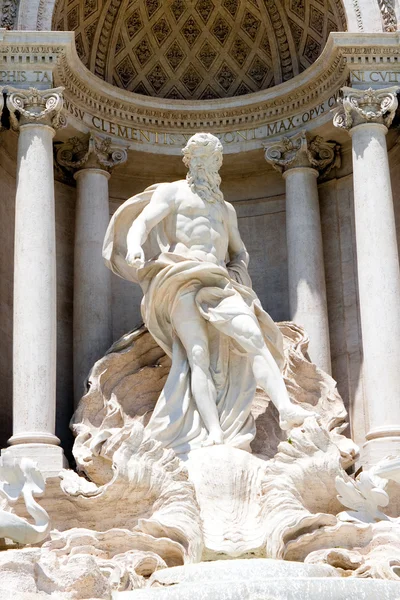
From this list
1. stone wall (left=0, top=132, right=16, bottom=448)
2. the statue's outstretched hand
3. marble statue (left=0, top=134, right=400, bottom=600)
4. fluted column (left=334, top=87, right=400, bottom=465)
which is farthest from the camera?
stone wall (left=0, top=132, right=16, bottom=448)

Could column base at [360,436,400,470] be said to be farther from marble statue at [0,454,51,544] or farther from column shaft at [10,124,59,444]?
marble statue at [0,454,51,544]

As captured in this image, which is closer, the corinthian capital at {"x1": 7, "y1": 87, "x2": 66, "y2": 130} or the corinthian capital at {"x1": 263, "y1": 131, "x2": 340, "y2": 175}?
the corinthian capital at {"x1": 7, "y1": 87, "x2": 66, "y2": 130}

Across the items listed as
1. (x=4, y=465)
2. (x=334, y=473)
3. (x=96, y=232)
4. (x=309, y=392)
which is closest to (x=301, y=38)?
(x=96, y=232)

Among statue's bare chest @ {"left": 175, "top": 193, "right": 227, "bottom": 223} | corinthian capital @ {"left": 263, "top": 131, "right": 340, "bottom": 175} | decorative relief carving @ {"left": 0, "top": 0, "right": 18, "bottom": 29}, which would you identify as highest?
decorative relief carving @ {"left": 0, "top": 0, "right": 18, "bottom": 29}

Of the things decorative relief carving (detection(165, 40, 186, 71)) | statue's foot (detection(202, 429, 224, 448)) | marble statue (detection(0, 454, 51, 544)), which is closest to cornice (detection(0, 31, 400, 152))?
decorative relief carving (detection(165, 40, 186, 71))

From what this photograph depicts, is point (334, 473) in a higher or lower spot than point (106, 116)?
lower

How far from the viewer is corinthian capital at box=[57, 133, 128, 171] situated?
762 inches

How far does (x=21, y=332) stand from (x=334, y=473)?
4.33 m

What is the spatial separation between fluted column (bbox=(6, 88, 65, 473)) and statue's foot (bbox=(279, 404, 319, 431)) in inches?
108

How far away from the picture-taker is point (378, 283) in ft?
Answer: 58.4

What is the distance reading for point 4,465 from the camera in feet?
46.8

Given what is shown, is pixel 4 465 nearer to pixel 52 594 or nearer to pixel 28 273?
pixel 52 594

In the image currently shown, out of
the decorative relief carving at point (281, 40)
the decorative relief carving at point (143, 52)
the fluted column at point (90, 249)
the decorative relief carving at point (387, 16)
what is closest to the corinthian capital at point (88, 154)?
the fluted column at point (90, 249)

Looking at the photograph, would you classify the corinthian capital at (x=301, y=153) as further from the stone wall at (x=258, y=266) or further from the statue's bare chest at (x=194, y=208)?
the statue's bare chest at (x=194, y=208)
